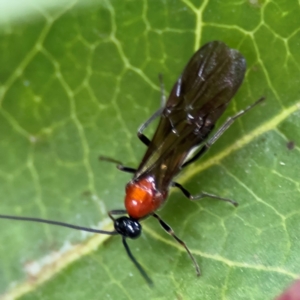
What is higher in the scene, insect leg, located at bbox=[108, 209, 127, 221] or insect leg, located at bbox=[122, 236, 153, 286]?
insect leg, located at bbox=[108, 209, 127, 221]

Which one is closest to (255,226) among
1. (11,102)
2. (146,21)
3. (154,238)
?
(154,238)

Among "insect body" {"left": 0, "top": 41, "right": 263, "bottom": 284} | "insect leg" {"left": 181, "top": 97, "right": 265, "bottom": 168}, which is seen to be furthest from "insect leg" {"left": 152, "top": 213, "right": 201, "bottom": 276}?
"insect leg" {"left": 181, "top": 97, "right": 265, "bottom": 168}

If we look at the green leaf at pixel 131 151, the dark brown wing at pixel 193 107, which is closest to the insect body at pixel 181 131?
the dark brown wing at pixel 193 107

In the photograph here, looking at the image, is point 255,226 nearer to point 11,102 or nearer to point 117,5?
point 117,5

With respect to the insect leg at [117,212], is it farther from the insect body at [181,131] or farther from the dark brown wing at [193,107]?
the dark brown wing at [193,107]

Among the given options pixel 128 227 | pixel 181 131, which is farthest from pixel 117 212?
pixel 181 131

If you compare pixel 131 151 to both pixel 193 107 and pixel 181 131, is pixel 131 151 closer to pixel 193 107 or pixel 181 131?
pixel 181 131

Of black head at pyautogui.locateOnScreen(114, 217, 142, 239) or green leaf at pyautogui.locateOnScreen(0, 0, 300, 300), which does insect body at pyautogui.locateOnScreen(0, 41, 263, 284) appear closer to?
black head at pyautogui.locateOnScreen(114, 217, 142, 239)
